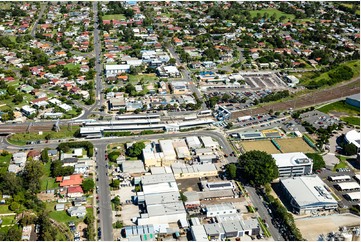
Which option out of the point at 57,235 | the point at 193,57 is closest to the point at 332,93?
the point at 193,57

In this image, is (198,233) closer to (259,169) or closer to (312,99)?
(259,169)

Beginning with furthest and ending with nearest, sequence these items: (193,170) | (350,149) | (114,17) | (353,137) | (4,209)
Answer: (114,17)
(353,137)
(350,149)
(193,170)
(4,209)

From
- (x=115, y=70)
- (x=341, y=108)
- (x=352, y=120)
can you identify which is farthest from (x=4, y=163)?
(x=341, y=108)

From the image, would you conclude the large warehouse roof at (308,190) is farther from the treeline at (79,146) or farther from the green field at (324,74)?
the green field at (324,74)

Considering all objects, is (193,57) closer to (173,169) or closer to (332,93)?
(332,93)

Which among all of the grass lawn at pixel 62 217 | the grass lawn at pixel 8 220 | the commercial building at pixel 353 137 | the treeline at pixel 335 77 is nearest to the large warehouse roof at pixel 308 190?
the commercial building at pixel 353 137

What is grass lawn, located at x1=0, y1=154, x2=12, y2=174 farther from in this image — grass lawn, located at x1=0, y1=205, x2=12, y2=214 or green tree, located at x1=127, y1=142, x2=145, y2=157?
green tree, located at x1=127, y1=142, x2=145, y2=157
